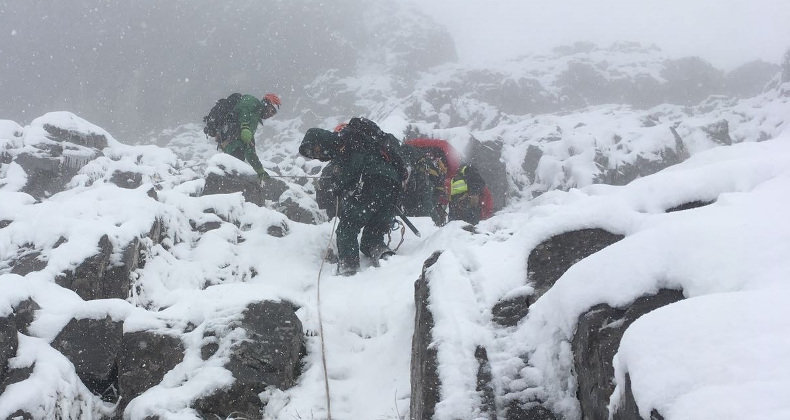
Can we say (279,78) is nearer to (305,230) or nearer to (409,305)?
(305,230)

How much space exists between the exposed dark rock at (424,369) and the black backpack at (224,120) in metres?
6.54

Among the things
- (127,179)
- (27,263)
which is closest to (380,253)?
(27,263)

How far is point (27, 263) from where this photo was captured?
434 cm

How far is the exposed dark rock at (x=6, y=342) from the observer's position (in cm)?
285

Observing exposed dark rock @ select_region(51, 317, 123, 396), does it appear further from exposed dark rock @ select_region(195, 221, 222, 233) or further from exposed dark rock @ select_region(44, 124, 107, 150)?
exposed dark rock @ select_region(44, 124, 107, 150)

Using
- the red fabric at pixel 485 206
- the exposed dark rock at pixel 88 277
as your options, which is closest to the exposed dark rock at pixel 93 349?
the exposed dark rock at pixel 88 277

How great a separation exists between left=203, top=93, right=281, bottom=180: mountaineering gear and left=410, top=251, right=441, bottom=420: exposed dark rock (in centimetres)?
603

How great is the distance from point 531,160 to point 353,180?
10.7 meters

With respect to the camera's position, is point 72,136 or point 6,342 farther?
point 72,136

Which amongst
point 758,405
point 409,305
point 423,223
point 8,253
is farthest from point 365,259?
point 758,405

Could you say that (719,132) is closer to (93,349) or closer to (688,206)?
(688,206)

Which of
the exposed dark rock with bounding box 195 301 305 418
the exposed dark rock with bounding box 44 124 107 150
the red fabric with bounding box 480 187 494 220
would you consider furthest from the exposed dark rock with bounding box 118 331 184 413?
the exposed dark rock with bounding box 44 124 107 150

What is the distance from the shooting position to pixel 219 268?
5.52 metres

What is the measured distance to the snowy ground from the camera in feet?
4.80
